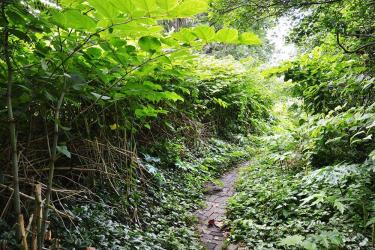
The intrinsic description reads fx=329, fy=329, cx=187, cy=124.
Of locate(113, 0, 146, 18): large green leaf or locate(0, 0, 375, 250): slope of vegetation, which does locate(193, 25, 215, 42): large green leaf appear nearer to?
locate(0, 0, 375, 250): slope of vegetation

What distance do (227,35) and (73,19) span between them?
64 cm

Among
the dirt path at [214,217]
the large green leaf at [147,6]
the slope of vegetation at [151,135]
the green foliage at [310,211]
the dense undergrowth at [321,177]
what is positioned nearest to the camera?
the large green leaf at [147,6]

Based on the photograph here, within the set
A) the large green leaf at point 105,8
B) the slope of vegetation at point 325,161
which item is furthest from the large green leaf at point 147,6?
the slope of vegetation at point 325,161

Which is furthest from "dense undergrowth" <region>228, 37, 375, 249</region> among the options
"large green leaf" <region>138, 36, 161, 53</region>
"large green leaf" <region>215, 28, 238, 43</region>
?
"large green leaf" <region>138, 36, 161, 53</region>

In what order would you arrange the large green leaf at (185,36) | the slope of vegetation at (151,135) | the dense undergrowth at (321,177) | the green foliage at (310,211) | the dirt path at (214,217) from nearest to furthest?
the large green leaf at (185,36) < the slope of vegetation at (151,135) < the green foliage at (310,211) < the dense undergrowth at (321,177) < the dirt path at (214,217)

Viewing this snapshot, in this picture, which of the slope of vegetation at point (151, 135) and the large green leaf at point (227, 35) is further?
the slope of vegetation at point (151, 135)

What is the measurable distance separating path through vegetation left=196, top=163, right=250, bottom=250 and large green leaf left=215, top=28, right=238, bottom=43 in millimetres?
2636

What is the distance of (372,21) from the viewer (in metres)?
3.77

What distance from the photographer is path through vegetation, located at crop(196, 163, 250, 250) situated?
3607mm

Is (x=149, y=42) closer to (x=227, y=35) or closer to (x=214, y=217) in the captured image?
(x=227, y=35)

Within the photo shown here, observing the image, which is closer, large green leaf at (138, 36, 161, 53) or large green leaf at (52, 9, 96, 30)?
large green leaf at (52, 9, 96, 30)

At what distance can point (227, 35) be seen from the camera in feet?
4.55

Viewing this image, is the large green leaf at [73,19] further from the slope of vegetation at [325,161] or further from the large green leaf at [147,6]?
the slope of vegetation at [325,161]

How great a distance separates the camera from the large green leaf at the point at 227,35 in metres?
1.37
